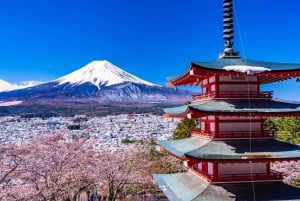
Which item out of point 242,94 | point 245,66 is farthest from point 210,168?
point 245,66

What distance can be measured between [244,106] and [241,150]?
1213 mm

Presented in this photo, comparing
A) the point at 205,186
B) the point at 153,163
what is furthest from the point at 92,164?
the point at 205,186

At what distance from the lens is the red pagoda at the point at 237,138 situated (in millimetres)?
10016

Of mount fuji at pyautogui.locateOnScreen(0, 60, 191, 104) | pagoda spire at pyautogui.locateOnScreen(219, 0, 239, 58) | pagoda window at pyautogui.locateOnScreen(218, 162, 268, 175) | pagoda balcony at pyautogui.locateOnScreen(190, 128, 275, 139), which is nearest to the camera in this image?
pagoda window at pyautogui.locateOnScreen(218, 162, 268, 175)

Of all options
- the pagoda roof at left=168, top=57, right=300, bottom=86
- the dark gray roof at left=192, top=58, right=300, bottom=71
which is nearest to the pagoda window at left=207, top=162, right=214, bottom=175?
the pagoda roof at left=168, top=57, right=300, bottom=86

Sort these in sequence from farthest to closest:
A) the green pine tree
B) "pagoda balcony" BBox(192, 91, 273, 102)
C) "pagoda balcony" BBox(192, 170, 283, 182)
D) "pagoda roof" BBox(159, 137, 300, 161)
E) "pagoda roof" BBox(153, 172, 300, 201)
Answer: the green pine tree < "pagoda balcony" BBox(192, 91, 273, 102) < "pagoda balcony" BBox(192, 170, 283, 182) < "pagoda roof" BBox(153, 172, 300, 201) < "pagoda roof" BBox(159, 137, 300, 161)

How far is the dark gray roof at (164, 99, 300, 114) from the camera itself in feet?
33.3

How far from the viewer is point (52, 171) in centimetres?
2019

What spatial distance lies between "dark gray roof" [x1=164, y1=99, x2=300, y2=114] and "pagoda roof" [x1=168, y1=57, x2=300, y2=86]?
2.51ft

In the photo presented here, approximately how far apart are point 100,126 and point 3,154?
218 feet

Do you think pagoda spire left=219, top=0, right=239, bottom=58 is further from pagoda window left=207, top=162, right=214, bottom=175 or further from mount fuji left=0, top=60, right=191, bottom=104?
mount fuji left=0, top=60, right=191, bottom=104

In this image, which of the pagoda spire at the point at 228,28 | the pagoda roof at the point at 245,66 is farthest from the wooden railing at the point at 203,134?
the pagoda spire at the point at 228,28

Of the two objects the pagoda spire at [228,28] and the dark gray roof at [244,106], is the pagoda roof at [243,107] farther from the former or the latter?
the pagoda spire at [228,28]

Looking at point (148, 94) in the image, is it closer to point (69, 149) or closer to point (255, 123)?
point (69, 149)
